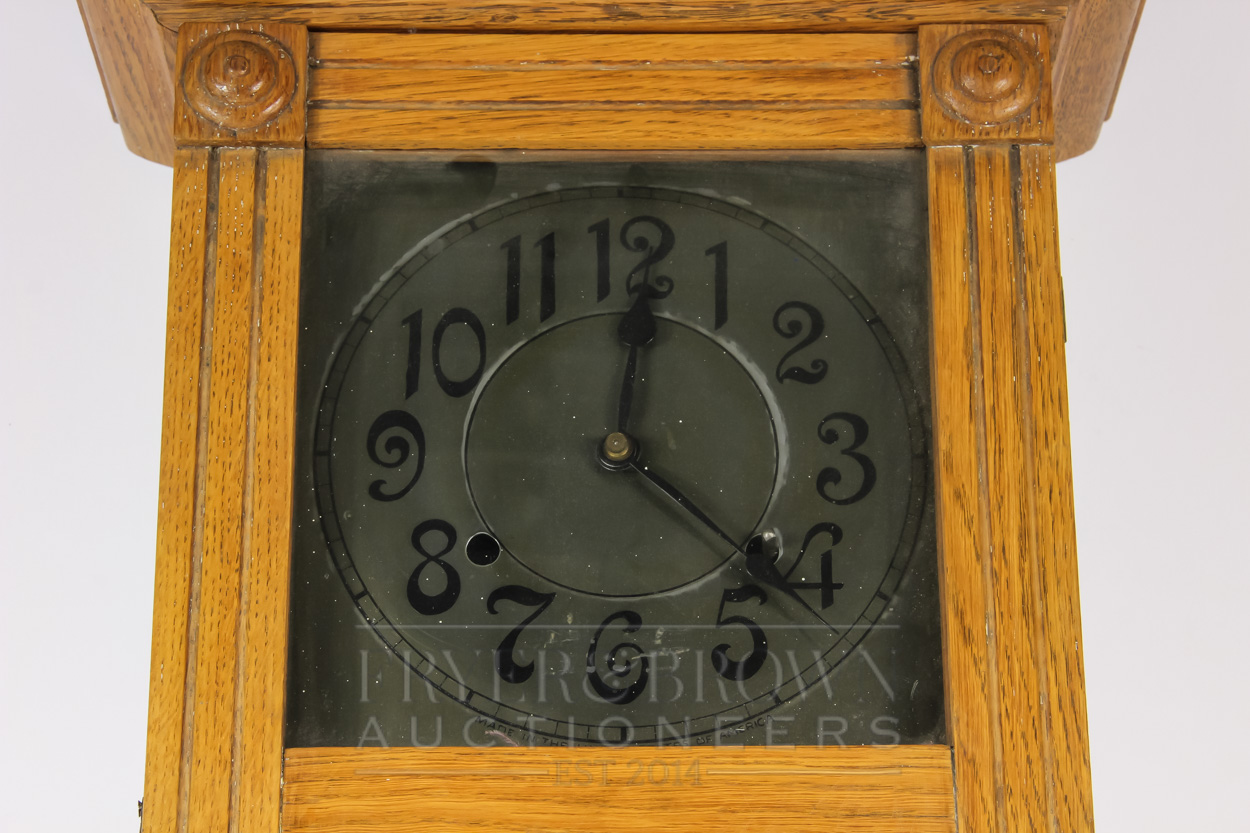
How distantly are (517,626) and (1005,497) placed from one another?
434 millimetres

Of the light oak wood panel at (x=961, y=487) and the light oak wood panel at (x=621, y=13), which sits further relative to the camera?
the light oak wood panel at (x=621, y=13)

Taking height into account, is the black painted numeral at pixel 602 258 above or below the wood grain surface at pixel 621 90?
below

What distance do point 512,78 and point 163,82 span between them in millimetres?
358

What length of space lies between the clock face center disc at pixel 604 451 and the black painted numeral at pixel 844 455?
46 mm

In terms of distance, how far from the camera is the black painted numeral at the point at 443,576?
1.20 m

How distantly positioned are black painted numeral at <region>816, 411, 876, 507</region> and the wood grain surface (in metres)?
0.26

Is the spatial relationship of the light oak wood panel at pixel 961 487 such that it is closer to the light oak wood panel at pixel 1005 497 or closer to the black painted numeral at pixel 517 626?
the light oak wood panel at pixel 1005 497

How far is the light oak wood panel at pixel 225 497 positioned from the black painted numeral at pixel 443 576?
11cm

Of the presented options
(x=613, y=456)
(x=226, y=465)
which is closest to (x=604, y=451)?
(x=613, y=456)

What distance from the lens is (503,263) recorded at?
1.27 meters

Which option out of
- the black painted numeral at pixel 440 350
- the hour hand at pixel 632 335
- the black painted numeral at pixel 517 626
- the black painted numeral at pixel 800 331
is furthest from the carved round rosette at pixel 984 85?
the black painted numeral at pixel 517 626

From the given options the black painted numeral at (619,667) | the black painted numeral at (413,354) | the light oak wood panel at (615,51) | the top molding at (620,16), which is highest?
the top molding at (620,16)

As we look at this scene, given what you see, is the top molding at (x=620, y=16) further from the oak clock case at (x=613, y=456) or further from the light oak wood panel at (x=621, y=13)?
the oak clock case at (x=613, y=456)

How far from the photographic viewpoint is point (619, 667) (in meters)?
1.19
